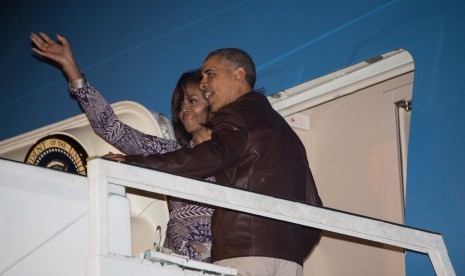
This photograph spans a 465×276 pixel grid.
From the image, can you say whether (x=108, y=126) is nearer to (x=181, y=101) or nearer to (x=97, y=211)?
(x=181, y=101)

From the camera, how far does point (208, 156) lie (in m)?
2.50

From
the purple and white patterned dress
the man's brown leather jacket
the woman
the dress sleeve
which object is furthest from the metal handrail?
the dress sleeve

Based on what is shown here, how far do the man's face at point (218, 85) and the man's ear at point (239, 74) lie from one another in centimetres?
1

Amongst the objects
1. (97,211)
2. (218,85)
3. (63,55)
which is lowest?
(97,211)

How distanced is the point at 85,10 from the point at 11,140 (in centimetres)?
92

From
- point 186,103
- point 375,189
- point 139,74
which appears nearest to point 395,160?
point 375,189

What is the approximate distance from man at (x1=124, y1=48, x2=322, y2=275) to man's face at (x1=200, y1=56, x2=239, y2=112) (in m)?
0.07

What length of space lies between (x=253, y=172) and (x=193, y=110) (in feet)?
2.64

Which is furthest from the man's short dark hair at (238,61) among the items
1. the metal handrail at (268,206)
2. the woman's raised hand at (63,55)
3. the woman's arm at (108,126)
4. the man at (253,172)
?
→ the metal handrail at (268,206)

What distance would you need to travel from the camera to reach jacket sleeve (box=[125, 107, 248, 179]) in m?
2.48

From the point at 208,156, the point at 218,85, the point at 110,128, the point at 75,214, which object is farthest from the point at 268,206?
the point at 110,128

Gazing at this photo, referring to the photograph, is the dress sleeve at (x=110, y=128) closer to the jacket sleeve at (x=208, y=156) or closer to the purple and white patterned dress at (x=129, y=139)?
the purple and white patterned dress at (x=129, y=139)

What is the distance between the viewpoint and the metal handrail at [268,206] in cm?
201

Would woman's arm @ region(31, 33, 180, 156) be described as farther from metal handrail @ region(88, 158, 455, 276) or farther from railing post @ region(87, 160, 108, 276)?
railing post @ region(87, 160, 108, 276)
